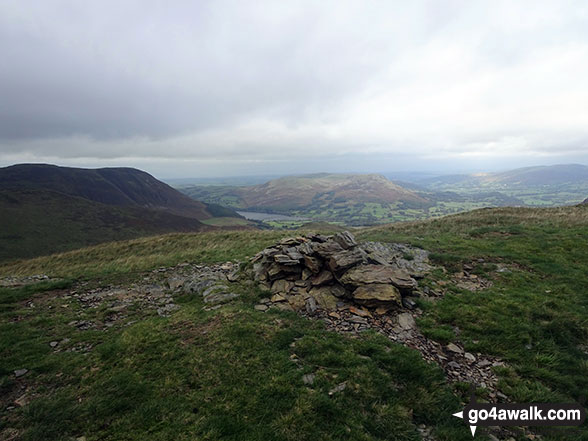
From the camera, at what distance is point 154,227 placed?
130 metres

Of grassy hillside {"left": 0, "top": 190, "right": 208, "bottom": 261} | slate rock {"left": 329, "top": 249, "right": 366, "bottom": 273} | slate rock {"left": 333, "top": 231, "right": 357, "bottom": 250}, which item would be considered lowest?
grassy hillside {"left": 0, "top": 190, "right": 208, "bottom": 261}

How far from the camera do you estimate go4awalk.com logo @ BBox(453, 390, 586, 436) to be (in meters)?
6.29

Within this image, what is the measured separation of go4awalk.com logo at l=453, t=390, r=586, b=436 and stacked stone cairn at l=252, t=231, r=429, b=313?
4487mm

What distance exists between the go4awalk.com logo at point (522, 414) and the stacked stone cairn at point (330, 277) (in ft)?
14.7

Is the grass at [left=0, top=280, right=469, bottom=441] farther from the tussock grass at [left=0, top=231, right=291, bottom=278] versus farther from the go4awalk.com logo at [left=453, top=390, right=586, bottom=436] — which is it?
the tussock grass at [left=0, top=231, right=291, bottom=278]

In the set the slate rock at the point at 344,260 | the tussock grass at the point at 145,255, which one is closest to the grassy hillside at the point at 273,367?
the slate rock at the point at 344,260

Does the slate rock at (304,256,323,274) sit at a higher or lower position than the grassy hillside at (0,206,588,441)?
higher

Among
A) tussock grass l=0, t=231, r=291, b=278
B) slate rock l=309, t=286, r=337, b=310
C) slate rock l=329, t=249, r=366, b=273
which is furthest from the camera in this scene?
tussock grass l=0, t=231, r=291, b=278

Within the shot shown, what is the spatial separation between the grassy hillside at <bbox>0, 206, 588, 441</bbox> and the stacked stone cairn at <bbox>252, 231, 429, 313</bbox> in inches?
45.8

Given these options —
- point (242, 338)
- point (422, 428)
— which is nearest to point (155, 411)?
point (242, 338)

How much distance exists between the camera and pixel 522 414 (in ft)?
21.5

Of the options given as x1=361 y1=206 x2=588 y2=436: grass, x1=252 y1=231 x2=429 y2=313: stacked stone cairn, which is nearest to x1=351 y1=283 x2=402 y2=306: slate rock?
x1=252 y1=231 x2=429 y2=313: stacked stone cairn

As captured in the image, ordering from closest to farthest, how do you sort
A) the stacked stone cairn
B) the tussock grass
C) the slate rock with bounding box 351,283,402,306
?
the slate rock with bounding box 351,283,402,306, the stacked stone cairn, the tussock grass

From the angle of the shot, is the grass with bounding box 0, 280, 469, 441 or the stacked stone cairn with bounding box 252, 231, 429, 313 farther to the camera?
the stacked stone cairn with bounding box 252, 231, 429, 313
